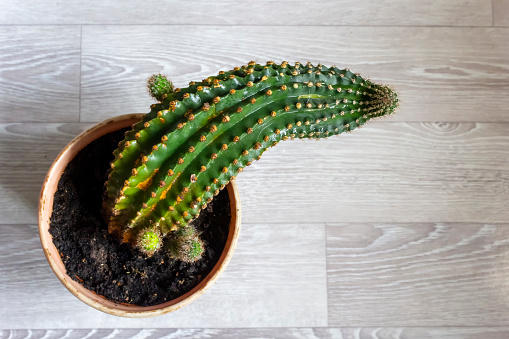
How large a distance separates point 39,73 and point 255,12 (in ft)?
1.96

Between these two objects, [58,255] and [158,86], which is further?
[58,255]

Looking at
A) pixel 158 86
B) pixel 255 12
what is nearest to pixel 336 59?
pixel 255 12

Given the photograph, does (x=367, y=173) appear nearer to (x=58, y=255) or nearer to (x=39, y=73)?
(x=58, y=255)

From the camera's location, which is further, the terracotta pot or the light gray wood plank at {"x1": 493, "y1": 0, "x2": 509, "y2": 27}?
the light gray wood plank at {"x1": 493, "y1": 0, "x2": 509, "y2": 27}

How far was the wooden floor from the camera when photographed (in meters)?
1.23

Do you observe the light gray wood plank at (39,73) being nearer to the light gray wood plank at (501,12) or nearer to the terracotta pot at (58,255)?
the terracotta pot at (58,255)

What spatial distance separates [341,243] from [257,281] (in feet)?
0.80

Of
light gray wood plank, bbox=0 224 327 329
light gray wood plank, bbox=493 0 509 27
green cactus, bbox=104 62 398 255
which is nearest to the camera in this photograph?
green cactus, bbox=104 62 398 255

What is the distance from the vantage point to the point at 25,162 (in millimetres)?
1226

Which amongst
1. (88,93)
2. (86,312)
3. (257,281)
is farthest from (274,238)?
(88,93)

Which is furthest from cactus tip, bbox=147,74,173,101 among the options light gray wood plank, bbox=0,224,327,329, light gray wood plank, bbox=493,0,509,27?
light gray wood plank, bbox=493,0,509,27

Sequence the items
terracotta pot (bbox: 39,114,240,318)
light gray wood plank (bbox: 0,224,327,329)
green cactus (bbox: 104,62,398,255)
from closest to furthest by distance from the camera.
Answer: green cactus (bbox: 104,62,398,255) < terracotta pot (bbox: 39,114,240,318) < light gray wood plank (bbox: 0,224,327,329)

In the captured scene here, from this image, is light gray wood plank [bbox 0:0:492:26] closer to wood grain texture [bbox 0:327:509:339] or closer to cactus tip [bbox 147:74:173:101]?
cactus tip [bbox 147:74:173:101]

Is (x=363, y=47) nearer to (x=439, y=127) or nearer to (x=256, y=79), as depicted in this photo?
(x=439, y=127)
